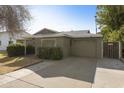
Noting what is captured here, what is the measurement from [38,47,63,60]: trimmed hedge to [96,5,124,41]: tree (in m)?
11.7

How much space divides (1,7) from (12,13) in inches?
38.1

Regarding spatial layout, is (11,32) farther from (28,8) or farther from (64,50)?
(64,50)

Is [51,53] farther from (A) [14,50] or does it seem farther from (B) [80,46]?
(A) [14,50]

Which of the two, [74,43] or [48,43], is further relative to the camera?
[74,43]

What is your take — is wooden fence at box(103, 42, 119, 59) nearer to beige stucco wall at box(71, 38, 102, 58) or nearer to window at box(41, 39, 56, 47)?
beige stucco wall at box(71, 38, 102, 58)

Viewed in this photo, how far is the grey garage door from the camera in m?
16.2

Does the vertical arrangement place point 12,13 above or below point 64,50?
above

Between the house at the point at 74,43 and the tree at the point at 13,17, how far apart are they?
11.2 feet

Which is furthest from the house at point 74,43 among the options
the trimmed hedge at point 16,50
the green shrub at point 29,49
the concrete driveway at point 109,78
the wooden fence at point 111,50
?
the concrete driveway at point 109,78

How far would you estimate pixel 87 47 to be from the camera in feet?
54.0

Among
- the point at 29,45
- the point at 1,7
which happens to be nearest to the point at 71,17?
the point at 1,7

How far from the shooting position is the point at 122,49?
572 inches

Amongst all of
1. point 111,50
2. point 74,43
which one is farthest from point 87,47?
point 111,50

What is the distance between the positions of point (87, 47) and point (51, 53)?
497 cm
